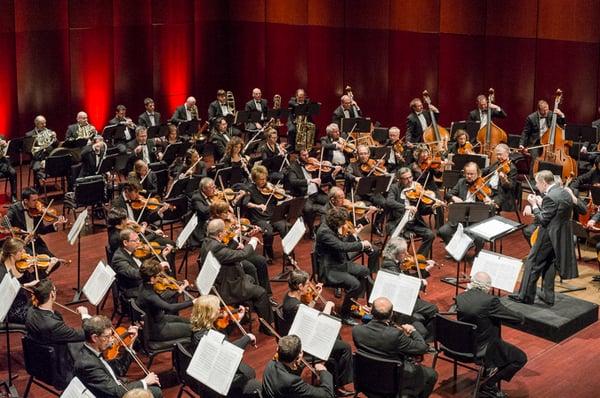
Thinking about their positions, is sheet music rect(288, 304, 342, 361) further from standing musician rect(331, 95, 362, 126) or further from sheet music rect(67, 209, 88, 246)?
standing musician rect(331, 95, 362, 126)

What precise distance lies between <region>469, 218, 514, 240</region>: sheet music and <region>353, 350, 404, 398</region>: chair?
9.95 ft

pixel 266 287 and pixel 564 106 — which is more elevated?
pixel 564 106

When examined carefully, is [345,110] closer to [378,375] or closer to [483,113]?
[483,113]

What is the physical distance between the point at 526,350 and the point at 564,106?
8184 millimetres

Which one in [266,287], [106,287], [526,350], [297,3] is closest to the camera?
[106,287]

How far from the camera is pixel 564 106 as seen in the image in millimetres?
16906

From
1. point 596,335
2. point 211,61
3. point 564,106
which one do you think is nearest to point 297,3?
point 211,61

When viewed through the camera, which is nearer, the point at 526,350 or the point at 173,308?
the point at 173,308

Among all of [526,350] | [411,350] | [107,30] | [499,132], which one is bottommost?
[526,350]

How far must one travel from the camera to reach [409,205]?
39.9ft

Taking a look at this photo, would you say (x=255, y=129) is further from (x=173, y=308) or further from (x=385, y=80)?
(x=173, y=308)

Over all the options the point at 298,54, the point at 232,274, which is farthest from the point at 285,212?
the point at 298,54

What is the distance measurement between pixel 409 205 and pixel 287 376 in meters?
5.34

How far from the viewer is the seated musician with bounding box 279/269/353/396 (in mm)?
8539
